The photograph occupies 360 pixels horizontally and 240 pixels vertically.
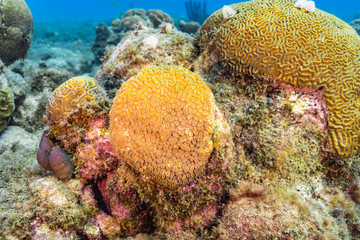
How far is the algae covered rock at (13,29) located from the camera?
20.2ft

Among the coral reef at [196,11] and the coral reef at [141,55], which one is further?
the coral reef at [196,11]

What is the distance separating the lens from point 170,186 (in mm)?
2646

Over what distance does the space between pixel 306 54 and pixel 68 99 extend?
12.2 feet

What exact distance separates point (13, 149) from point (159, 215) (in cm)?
384

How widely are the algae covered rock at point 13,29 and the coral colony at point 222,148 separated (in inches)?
207

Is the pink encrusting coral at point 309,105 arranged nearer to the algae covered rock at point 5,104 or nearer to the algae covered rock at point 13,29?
the algae covered rock at point 5,104

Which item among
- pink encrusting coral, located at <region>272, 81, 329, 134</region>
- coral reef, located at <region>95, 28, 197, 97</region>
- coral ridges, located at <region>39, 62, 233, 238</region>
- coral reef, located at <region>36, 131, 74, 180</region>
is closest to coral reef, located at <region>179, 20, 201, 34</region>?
coral reef, located at <region>95, 28, 197, 97</region>

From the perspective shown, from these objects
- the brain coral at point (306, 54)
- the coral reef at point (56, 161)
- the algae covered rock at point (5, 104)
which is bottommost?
the algae covered rock at point (5, 104)

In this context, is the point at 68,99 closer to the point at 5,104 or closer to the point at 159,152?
the point at 159,152

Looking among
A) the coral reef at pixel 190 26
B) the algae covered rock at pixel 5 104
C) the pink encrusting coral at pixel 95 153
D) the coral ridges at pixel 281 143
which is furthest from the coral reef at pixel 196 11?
the pink encrusting coral at pixel 95 153

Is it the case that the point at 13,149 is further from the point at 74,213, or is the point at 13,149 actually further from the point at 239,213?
the point at 239,213

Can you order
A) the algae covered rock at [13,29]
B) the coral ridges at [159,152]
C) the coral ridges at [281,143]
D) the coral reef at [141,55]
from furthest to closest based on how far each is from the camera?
the algae covered rock at [13,29], the coral reef at [141,55], the coral ridges at [159,152], the coral ridges at [281,143]

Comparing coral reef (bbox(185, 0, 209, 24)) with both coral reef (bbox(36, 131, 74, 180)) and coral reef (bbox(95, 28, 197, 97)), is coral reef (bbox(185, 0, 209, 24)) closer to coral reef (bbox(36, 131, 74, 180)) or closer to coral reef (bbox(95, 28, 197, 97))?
coral reef (bbox(95, 28, 197, 97))

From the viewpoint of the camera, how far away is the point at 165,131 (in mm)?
2584
